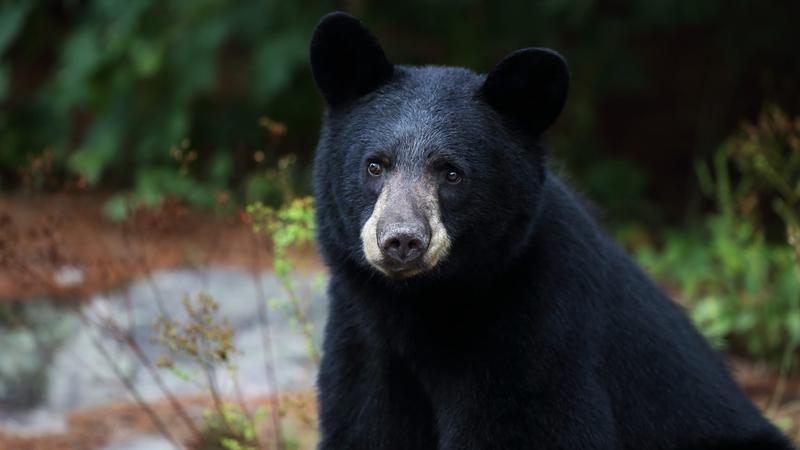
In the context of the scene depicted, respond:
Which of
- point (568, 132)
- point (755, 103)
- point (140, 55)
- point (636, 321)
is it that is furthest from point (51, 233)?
point (755, 103)

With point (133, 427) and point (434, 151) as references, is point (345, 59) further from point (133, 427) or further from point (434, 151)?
point (133, 427)

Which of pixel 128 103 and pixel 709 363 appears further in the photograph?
pixel 128 103

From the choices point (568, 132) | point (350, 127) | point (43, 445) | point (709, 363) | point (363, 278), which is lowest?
point (43, 445)

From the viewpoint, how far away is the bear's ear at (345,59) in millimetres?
3895

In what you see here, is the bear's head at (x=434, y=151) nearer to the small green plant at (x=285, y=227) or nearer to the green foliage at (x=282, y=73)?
the small green plant at (x=285, y=227)

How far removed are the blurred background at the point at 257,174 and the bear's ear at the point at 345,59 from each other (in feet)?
3.00

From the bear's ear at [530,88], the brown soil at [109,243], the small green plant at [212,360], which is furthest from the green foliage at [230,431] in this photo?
the brown soil at [109,243]

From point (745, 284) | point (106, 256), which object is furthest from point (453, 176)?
point (106, 256)

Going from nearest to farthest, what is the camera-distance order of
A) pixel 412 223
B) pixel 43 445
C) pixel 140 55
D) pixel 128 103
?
pixel 412 223
pixel 43 445
pixel 140 55
pixel 128 103

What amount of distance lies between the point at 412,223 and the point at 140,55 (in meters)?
5.80

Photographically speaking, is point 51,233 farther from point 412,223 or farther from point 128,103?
point 128,103

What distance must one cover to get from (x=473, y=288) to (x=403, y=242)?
40cm

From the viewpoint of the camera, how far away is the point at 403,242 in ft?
11.5

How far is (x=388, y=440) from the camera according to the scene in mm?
4000
